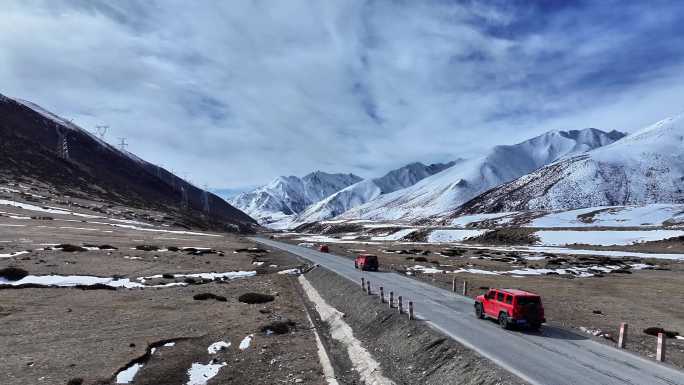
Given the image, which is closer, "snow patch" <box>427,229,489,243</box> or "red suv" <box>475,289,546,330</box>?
"red suv" <box>475,289,546,330</box>

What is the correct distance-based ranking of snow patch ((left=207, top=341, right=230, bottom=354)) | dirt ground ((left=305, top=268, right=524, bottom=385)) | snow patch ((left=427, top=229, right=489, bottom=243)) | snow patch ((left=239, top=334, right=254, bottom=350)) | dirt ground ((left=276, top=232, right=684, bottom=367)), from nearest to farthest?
dirt ground ((left=305, top=268, right=524, bottom=385)) → snow patch ((left=207, top=341, right=230, bottom=354)) → snow patch ((left=239, top=334, right=254, bottom=350)) → dirt ground ((left=276, top=232, right=684, bottom=367)) → snow patch ((left=427, top=229, right=489, bottom=243))

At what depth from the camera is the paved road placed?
16.2 metres

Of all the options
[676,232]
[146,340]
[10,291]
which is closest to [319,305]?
[146,340]

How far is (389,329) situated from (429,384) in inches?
290

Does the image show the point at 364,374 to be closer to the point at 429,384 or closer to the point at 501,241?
the point at 429,384

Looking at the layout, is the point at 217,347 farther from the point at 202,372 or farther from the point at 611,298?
the point at 611,298

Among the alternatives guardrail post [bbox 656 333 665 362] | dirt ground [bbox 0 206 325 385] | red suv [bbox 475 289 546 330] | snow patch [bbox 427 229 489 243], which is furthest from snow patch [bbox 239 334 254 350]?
snow patch [bbox 427 229 489 243]

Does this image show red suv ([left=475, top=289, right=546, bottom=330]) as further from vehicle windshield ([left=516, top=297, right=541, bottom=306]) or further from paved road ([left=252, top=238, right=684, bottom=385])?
paved road ([left=252, top=238, right=684, bottom=385])

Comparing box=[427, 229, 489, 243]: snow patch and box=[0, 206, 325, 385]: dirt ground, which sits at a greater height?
box=[427, 229, 489, 243]: snow patch

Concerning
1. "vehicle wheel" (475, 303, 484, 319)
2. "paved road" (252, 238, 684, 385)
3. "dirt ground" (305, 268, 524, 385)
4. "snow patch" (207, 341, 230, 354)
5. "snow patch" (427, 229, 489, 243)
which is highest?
"snow patch" (427, 229, 489, 243)

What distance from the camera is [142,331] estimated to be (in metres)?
23.7

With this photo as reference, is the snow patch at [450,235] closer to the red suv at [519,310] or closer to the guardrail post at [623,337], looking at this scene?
the red suv at [519,310]

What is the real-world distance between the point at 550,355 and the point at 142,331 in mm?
19957

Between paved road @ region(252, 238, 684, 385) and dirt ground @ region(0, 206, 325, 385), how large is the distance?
25.0ft
